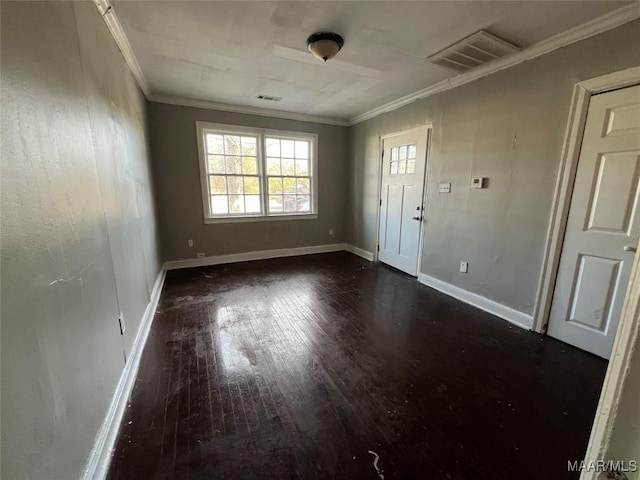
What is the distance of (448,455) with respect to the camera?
53.7 inches

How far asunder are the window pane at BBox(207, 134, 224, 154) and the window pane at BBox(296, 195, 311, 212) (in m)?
1.55

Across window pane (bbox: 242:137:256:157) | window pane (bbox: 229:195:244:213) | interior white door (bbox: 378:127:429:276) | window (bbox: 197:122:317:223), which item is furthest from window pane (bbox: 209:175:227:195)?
interior white door (bbox: 378:127:429:276)

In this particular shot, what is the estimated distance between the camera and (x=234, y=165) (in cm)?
449

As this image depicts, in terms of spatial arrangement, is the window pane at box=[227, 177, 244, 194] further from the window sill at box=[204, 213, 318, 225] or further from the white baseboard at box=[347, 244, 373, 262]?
the white baseboard at box=[347, 244, 373, 262]

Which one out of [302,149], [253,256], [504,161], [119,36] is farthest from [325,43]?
[253,256]

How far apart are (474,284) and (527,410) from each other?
1572 millimetres

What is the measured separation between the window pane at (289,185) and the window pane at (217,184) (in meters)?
1.02

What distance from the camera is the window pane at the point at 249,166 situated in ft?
14.9

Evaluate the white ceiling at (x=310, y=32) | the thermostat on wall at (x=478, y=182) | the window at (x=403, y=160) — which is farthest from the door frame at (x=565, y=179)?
the window at (x=403, y=160)

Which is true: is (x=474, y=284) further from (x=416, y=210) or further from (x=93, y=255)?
(x=93, y=255)

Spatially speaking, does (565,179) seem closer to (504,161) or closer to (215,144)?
(504,161)

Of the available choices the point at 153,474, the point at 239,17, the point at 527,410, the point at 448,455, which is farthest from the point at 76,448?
the point at 239,17

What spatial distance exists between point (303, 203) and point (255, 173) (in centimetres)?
105

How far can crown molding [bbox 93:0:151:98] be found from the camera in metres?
1.83
